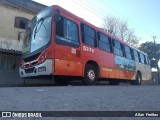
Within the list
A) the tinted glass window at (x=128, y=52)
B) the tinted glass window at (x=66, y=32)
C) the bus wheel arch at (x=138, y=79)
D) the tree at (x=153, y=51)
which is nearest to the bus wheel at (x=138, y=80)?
the bus wheel arch at (x=138, y=79)

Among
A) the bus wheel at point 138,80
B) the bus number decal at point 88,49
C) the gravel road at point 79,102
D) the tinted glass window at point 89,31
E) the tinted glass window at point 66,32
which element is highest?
the tinted glass window at point 89,31

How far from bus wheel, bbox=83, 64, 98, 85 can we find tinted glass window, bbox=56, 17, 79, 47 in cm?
128

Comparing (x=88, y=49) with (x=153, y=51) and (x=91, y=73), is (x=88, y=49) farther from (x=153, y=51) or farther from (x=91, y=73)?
(x=153, y=51)

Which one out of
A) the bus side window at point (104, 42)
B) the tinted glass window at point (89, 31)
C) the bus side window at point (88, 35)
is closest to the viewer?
the bus side window at point (88, 35)

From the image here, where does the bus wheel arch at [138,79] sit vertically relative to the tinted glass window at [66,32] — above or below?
below

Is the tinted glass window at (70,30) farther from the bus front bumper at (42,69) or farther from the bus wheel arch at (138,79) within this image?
the bus wheel arch at (138,79)

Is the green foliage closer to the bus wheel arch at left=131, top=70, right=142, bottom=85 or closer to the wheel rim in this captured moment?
the bus wheel arch at left=131, top=70, right=142, bottom=85

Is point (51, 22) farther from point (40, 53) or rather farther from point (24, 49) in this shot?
point (24, 49)

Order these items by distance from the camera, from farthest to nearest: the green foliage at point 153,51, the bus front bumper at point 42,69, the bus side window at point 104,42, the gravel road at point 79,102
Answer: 1. the green foliage at point 153,51
2. the bus side window at point 104,42
3. the bus front bumper at point 42,69
4. the gravel road at point 79,102

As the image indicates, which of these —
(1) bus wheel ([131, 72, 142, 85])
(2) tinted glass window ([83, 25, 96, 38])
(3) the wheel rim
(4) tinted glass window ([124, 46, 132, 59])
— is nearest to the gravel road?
(3) the wheel rim

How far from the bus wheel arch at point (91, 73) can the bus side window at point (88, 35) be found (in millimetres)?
912

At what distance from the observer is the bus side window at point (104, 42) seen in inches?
465

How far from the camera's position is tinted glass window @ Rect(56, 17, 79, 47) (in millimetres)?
8969

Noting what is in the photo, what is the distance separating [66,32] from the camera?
9.30m
